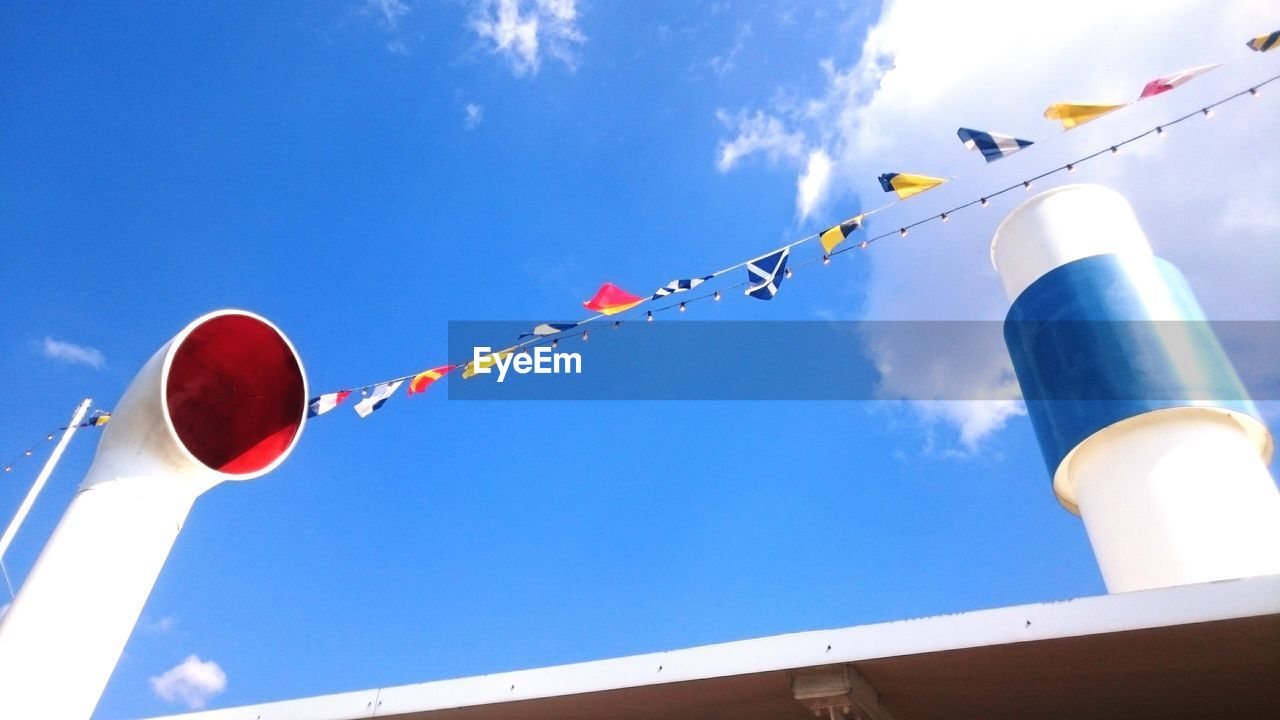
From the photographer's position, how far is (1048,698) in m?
5.54

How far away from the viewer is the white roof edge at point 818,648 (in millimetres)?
4445

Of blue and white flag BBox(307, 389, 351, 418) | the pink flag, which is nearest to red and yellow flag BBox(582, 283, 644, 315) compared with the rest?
blue and white flag BBox(307, 389, 351, 418)

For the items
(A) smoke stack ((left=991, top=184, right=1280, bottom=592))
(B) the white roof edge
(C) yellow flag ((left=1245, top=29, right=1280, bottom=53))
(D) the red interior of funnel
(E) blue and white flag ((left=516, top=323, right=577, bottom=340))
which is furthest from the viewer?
(E) blue and white flag ((left=516, top=323, right=577, bottom=340))

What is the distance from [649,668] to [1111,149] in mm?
6354

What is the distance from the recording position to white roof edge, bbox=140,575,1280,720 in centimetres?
445

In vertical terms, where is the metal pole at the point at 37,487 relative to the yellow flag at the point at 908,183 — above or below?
below

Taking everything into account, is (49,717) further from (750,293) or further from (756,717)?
(750,293)

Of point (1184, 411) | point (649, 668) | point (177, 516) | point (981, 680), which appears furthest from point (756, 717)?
point (1184, 411)

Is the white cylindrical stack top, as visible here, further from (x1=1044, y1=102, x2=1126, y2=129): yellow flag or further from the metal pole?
the metal pole

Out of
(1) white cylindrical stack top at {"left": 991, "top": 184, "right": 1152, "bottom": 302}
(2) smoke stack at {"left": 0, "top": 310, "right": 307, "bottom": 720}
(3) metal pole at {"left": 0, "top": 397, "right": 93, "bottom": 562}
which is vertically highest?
(1) white cylindrical stack top at {"left": 991, "top": 184, "right": 1152, "bottom": 302}

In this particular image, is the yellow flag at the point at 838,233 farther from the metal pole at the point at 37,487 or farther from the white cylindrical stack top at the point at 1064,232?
the metal pole at the point at 37,487

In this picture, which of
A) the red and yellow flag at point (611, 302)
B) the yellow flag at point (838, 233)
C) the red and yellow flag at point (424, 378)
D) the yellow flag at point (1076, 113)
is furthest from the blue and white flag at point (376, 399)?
the yellow flag at point (1076, 113)

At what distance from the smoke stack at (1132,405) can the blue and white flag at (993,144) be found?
386cm

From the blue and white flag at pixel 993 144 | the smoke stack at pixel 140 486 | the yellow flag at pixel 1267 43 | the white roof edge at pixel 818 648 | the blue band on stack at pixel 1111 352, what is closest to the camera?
the smoke stack at pixel 140 486
